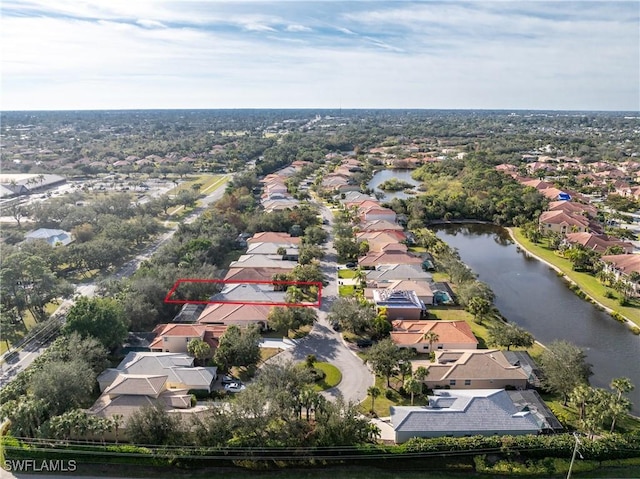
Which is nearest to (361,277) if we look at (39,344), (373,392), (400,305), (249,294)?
(400,305)

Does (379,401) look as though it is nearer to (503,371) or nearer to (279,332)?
(503,371)

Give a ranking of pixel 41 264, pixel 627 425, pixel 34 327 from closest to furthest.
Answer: pixel 627 425
pixel 34 327
pixel 41 264

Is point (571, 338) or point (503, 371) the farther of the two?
point (571, 338)

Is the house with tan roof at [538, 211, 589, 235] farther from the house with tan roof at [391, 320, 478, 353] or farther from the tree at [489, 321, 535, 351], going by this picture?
the house with tan roof at [391, 320, 478, 353]

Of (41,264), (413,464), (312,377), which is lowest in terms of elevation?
(413,464)

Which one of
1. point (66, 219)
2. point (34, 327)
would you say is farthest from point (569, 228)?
point (66, 219)

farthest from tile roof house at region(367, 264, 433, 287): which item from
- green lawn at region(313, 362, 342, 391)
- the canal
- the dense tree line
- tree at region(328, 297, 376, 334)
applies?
the dense tree line

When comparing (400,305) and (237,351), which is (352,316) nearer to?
(400,305)
